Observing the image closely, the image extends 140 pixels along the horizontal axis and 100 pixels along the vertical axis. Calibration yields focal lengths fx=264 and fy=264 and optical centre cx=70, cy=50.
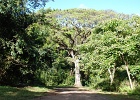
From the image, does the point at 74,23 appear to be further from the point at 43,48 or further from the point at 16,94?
the point at 16,94

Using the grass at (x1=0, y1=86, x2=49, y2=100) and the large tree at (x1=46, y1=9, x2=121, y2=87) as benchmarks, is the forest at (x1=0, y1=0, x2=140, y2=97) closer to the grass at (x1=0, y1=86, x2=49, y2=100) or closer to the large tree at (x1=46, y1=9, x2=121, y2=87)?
the grass at (x1=0, y1=86, x2=49, y2=100)

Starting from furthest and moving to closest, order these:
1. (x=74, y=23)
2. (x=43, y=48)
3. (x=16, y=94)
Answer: (x=74, y=23) < (x=43, y=48) < (x=16, y=94)

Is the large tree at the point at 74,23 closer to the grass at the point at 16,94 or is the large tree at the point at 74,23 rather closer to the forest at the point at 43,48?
the forest at the point at 43,48

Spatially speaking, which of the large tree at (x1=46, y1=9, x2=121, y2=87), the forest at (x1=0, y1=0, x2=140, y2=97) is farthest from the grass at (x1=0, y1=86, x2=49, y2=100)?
the large tree at (x1=46, y1=9, x2=121, y2=87)

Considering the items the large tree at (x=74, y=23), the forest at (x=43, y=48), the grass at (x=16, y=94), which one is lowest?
the grass at (x=16, y=94)

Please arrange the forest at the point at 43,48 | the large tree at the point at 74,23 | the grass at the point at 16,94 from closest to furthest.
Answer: the grass at the point at 16,94 → the forest at the point at 43,48 → the large tree at the point at 74,23

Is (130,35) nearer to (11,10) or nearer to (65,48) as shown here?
(11,10)

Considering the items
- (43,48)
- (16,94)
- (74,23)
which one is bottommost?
(16,94)

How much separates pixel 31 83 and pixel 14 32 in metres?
6.53

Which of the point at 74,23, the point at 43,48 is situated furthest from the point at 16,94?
the point at 74,23

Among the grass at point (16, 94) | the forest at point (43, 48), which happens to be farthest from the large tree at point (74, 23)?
the grass at point (16, 94)

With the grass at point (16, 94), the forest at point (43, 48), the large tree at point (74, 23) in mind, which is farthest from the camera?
the large tree at point (74, 23)

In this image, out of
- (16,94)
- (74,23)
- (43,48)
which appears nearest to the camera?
(16,94)

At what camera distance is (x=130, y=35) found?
18625mm
